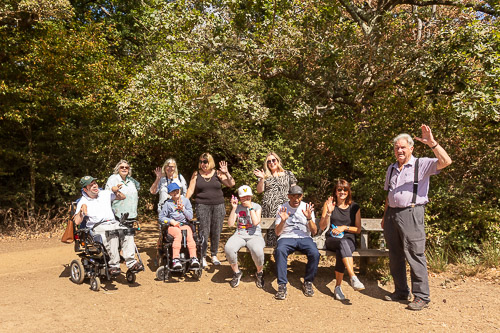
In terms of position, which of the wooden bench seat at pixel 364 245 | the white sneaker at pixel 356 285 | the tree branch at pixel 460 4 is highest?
the tree branch at pixel 460 4

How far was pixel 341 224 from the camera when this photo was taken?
17.4 feet

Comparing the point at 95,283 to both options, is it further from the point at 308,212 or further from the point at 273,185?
the point at 308,212

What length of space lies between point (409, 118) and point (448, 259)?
7.74 ft

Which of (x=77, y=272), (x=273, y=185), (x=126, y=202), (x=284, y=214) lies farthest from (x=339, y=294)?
(x=77, y=272)

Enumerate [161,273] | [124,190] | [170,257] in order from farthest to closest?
[124,190] < [170,257] < [161,273]

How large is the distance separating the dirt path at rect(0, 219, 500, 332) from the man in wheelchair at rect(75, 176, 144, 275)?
394mm

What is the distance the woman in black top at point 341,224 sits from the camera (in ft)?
16.8

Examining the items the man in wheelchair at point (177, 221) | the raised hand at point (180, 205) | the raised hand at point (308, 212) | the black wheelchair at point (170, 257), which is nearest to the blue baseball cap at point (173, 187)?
the man in wheelchair at point (177, 221)

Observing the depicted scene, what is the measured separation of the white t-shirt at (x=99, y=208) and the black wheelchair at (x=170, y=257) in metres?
0.76

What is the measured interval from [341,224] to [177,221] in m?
2.33

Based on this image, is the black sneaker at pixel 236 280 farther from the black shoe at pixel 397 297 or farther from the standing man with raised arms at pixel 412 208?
the standing man with raised arms at pixel 412 208

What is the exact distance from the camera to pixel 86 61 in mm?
10008

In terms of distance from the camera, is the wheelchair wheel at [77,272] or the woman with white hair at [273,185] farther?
the woman with white hair at [273,185]

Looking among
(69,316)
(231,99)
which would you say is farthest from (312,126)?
(69,316)
